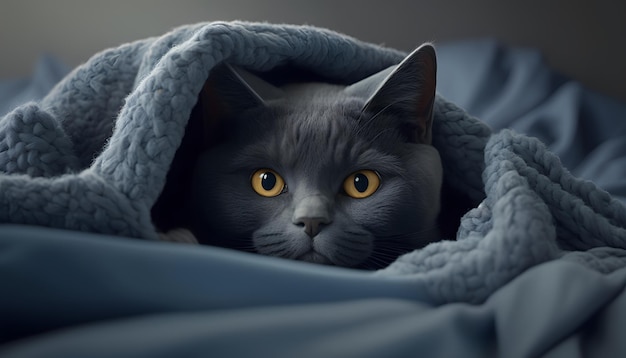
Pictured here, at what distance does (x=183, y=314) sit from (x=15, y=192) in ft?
0.71

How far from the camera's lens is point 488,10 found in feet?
6.66

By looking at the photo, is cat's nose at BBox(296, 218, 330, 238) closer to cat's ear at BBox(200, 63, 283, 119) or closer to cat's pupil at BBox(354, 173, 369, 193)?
cat's pupil at BBox(354, 173, 369, 193)

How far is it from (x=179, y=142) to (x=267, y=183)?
143 millimetres

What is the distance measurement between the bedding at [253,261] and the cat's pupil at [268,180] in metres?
0.15

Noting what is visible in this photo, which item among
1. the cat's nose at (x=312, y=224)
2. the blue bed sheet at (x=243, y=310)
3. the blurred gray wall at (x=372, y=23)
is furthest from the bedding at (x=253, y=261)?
the blurred gray wall at (x=372, y=23)

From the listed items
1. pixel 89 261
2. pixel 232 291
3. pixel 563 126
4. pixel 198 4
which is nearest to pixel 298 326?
pixel 232 291

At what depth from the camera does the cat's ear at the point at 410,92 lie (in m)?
0.87

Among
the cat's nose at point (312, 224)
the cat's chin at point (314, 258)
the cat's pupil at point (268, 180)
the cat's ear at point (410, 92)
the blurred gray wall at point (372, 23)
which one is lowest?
the blurred gray wall at point (372, 23)

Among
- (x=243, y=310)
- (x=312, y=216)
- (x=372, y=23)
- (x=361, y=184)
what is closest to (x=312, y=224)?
(x=312, y=216)

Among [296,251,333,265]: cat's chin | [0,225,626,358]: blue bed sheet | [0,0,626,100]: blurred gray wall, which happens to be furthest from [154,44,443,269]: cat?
[0,0,626,100]: blurred gray wall

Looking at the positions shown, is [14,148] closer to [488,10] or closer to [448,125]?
[448,125]

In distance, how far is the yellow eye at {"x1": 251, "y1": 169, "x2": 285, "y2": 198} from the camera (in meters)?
0.86

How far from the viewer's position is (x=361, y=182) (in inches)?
34.0

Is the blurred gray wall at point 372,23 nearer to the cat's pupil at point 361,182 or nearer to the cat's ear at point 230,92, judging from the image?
the cat's ear at point 230,92
